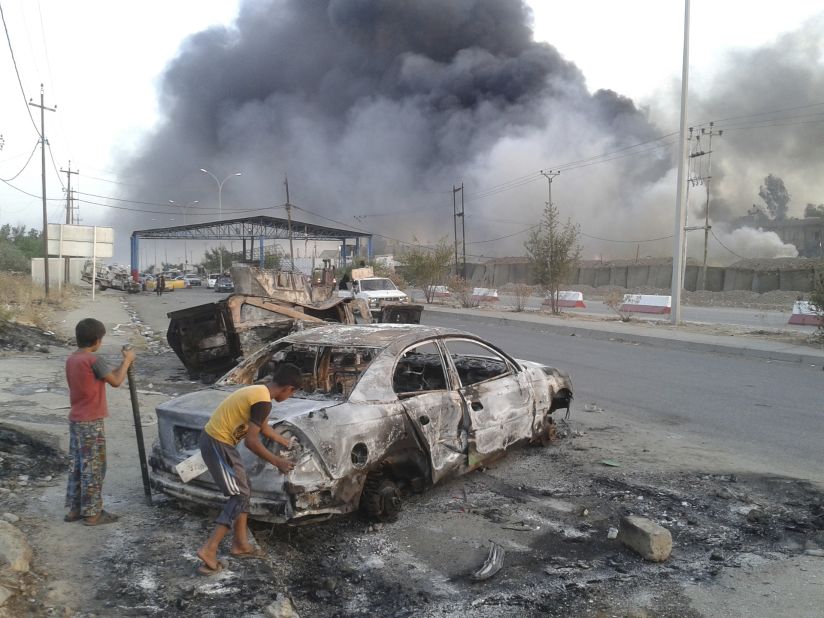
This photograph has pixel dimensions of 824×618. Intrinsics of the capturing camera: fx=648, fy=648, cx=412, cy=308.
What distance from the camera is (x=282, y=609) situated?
3252 millimetres

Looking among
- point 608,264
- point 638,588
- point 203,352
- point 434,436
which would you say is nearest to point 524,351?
point 203,352

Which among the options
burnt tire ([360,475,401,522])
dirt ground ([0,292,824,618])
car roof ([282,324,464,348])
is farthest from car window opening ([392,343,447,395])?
burnt tire ([360,475,401,522])

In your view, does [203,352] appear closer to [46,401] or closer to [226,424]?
[46,401]

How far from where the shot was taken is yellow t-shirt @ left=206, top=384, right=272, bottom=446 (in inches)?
146

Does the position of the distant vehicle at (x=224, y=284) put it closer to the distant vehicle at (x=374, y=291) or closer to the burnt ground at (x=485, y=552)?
the distant vehicle at (x=374, y=291)

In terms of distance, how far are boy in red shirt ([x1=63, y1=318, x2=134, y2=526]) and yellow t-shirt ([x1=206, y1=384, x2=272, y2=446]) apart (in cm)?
85

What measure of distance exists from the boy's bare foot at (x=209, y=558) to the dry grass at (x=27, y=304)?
1423 cm

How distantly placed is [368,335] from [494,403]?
1225 millimetres

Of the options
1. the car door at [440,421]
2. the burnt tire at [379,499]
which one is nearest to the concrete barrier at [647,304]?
the car door at [440,421]

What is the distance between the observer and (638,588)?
3.60 meters

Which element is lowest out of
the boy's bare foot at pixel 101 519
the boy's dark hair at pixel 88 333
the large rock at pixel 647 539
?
the boy's bare foot at pixel 101 519

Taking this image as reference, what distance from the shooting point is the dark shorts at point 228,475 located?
3.71 m

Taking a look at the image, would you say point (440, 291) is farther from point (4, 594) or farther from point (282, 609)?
point (4, 594)

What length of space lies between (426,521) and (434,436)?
60 cm
